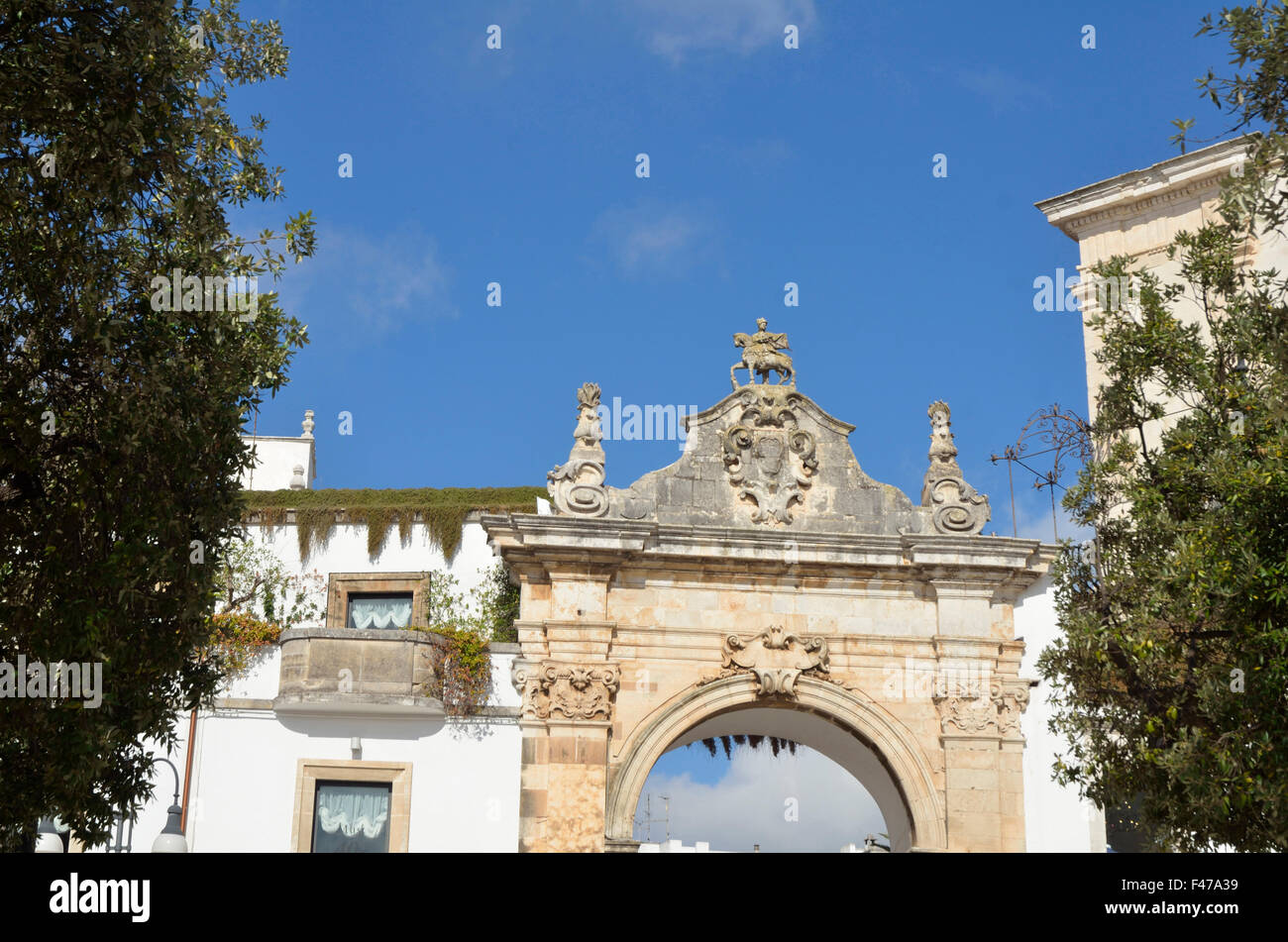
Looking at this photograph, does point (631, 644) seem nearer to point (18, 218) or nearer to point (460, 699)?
point (460, 699)

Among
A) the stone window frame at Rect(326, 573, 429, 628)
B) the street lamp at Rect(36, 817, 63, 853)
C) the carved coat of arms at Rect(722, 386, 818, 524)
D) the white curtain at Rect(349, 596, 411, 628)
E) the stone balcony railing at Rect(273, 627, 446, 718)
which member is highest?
the carved coat of arms at Rect(722, 386, 818, 524)

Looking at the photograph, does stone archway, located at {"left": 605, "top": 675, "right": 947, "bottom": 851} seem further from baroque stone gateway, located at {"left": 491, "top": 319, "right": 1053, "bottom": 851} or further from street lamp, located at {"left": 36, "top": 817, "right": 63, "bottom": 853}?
street lamp, located at {"left": 36, "top": 817, "right": 63, "bottom": 853}

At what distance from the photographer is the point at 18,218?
868 cm

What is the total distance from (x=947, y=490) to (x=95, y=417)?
11259 mm

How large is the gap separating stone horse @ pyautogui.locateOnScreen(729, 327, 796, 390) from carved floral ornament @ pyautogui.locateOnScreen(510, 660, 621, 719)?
4190 millimetres

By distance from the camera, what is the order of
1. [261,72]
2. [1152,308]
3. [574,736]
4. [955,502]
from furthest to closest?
[955,502] < [574,736] < [261,72] < [1152,308]

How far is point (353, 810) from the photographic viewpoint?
16.3 m

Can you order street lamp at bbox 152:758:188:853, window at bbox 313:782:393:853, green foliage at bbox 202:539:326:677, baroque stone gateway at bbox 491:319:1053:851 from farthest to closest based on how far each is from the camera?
green foliage at bbox 202:539:326:677 < window at bbox 313:782:393:853 < baroque stone gateway at bbox 491:319:1053:851 < street lamp at bbox 152:758:188:853

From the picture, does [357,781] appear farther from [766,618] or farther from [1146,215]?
[1146,215]

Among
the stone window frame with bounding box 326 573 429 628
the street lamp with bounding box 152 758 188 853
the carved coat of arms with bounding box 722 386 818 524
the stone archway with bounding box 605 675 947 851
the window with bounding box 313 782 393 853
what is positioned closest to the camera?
the street lamp with bounding box 152 758 188 853

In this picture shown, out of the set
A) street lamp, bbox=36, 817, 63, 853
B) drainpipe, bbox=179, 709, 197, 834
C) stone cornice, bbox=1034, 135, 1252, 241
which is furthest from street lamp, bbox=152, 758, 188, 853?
stone cornice, bbox=1034, 135, 1252, 241

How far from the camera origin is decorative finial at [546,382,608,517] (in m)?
16.6

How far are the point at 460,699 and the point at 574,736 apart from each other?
1.68 m
